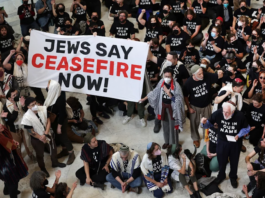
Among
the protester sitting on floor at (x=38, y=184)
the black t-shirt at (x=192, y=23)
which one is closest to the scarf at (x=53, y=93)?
the protester sitting on floor at (x=38, y=184)

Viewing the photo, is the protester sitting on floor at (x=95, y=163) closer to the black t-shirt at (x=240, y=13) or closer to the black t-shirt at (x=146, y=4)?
the black t-shirt at (x=146, y=4)

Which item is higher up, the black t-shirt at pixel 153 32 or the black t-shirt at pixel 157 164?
the black t-shirt at pixel 153 32

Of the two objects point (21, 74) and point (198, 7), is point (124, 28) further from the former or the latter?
point (198, 7)

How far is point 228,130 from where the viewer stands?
19.3ft

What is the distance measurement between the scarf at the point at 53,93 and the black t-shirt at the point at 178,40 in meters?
3.20

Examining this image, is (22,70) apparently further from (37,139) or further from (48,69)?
(37,139)

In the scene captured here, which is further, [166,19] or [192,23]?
[166,19]

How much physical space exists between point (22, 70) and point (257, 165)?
451cm

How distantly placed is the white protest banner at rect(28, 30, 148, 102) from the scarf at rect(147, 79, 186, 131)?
531 millimetres

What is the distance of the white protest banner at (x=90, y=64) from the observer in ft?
23.4

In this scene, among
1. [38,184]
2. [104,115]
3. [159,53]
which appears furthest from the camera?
[104,115]

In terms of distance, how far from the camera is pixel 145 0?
1055 cm

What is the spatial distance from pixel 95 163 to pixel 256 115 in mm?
2855

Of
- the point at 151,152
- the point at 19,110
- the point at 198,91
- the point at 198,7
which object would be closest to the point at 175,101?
the point at 198,91
